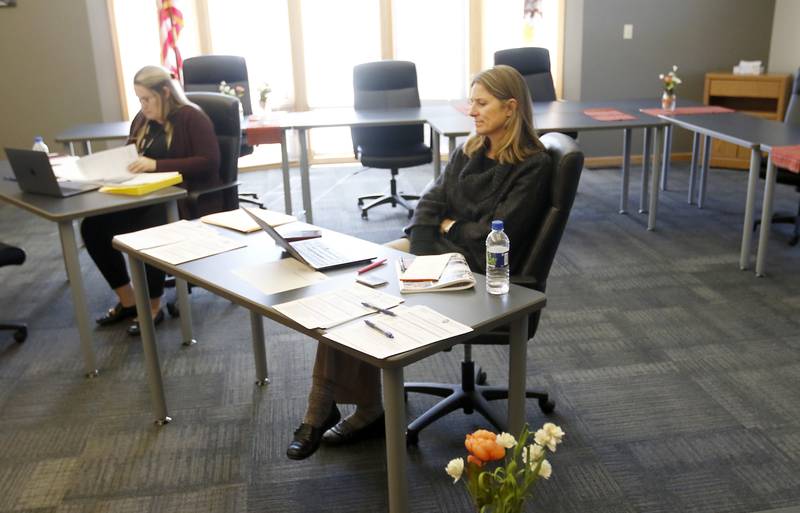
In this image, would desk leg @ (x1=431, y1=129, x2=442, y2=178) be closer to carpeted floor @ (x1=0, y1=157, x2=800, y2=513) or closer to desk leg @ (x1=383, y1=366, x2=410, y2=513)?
carpeted floor @ (x1=0, y1=157, x2=800, y2=513)

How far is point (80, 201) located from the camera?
117 inches

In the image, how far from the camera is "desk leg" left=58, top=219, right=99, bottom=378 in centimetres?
285

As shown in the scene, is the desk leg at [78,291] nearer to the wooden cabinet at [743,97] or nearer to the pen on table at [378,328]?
the pen on table at [378,328]

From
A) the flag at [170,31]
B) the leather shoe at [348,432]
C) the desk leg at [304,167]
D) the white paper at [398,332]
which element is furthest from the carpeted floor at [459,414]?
the flag at [170,31]

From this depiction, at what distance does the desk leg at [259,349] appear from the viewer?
2.88m

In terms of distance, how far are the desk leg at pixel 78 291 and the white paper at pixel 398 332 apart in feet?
5.16

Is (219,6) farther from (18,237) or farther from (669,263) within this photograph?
(669,263)

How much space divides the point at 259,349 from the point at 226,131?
138 cm

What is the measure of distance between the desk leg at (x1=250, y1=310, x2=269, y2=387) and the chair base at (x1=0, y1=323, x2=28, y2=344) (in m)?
1.24

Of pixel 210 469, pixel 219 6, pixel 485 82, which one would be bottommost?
pixel 210 469

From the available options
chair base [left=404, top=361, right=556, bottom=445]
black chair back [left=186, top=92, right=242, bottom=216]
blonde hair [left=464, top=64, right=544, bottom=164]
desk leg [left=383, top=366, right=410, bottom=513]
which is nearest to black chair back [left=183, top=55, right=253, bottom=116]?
black chair back [left=186, top=92, right=242, bottom=216]

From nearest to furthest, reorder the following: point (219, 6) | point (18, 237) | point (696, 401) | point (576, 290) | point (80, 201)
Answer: point (696, 401) → point (80, 201) → point (576, 290) → point (18, 237) → point (219, 6)

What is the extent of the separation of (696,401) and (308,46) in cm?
500

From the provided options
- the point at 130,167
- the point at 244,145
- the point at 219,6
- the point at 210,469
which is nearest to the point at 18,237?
the point at 244,145
